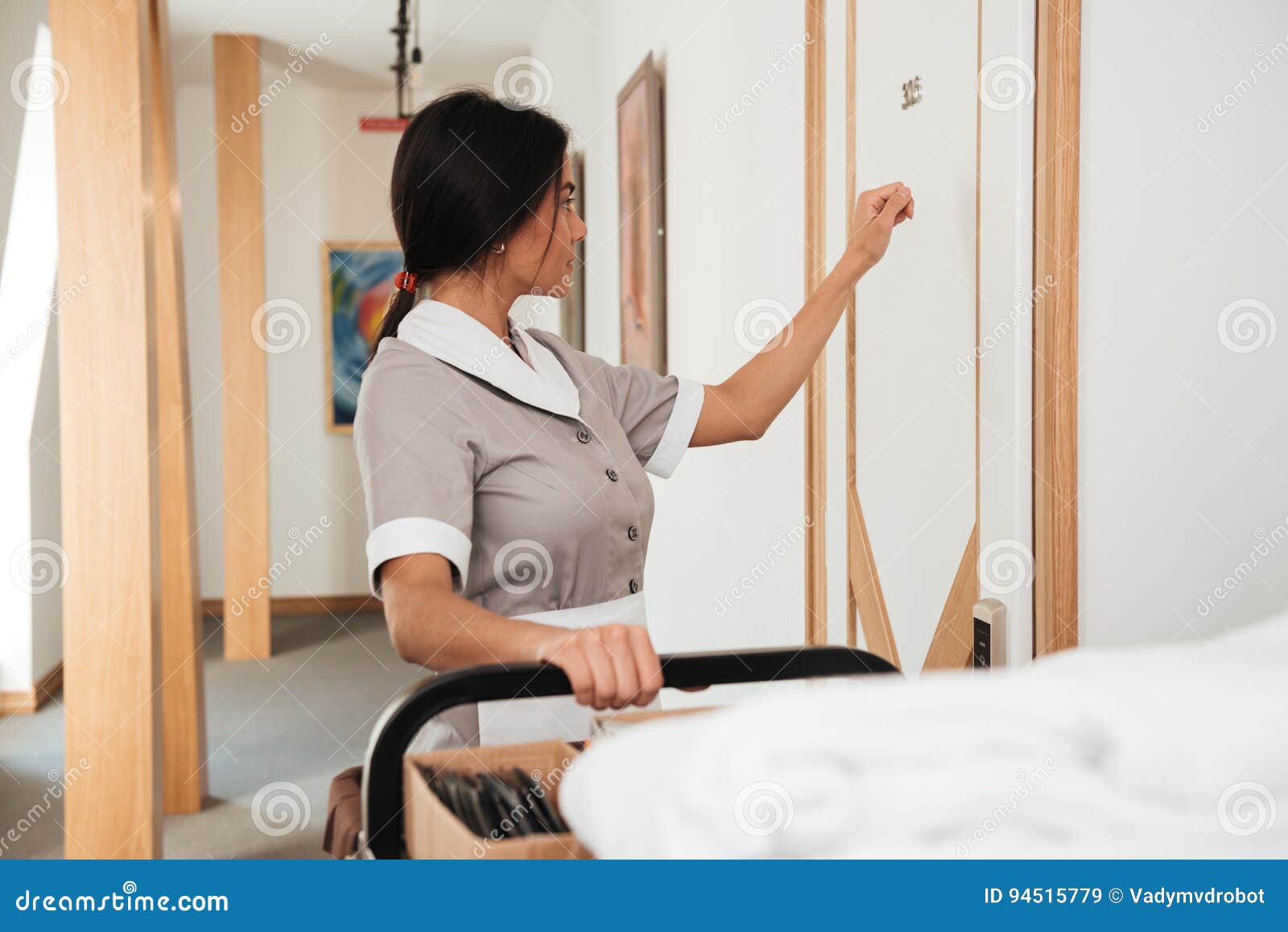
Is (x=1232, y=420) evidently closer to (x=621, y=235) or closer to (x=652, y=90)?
(x=652, y=90)

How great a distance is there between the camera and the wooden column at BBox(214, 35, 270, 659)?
560cm

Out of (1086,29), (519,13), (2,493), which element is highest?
(519,13)

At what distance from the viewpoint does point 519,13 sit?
5.39 m

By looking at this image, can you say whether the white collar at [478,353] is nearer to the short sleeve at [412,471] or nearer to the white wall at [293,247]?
the short sleeve at [412,471]

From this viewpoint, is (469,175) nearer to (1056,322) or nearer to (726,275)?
(1056,322)

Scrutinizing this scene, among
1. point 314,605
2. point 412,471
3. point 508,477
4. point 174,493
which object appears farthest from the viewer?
point 314,605

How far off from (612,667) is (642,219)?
286 centimetres

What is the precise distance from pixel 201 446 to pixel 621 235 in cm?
398

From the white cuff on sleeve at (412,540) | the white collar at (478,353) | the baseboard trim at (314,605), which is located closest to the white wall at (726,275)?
the white collar at (478,353)

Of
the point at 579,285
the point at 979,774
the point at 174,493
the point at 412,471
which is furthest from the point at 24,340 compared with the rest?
the point at 979,774

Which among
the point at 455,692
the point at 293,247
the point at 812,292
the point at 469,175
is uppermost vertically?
the point at 293,247

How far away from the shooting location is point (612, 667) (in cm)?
79

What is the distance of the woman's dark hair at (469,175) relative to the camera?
1.45 m
